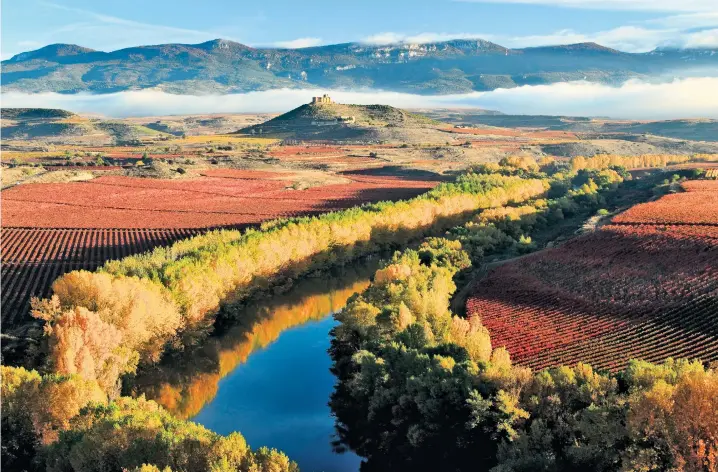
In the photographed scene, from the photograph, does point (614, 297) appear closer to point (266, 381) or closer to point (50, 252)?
point (266, 381)

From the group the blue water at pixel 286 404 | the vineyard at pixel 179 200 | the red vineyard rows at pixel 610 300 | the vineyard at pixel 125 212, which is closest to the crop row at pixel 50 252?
the vineyard at pixel 125 212

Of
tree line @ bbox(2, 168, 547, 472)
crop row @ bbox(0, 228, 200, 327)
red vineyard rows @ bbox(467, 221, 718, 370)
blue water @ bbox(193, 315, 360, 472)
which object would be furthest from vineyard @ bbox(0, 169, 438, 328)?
red vineyard rows @ bbox(467, 221, 718, 370)

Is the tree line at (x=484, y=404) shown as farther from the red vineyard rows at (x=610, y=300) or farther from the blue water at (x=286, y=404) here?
the red vineyard rows at (x=610, y=300)

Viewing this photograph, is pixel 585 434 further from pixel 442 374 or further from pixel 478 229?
pixel 478 229

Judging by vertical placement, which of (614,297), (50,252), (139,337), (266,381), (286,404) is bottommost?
(286,404)


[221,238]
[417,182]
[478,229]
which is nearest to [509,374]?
[221,238]

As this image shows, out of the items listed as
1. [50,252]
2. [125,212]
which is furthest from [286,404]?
[125,212]
